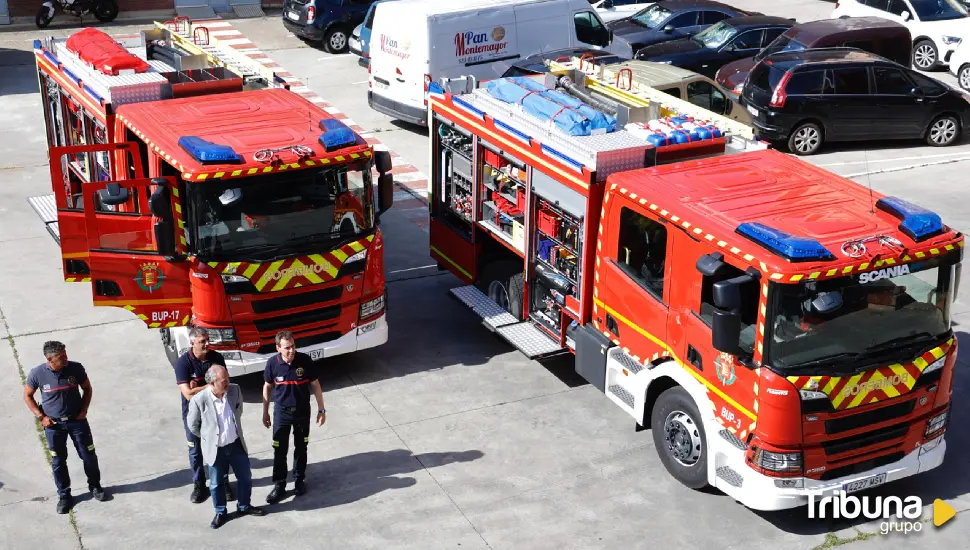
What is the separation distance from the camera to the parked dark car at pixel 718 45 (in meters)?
22.3

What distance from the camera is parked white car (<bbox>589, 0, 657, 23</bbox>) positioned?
1038 inches

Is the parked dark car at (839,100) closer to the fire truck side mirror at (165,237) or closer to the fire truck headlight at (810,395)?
the fire truck headlight at (810,395)

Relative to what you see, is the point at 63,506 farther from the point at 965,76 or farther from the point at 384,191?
the point at 965,76

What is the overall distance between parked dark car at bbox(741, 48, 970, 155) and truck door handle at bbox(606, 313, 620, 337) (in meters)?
9.60

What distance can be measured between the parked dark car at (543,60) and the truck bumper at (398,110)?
5.20ft

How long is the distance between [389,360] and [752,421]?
4.73 m

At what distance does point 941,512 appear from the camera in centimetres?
972

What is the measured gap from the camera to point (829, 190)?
990 centimetres

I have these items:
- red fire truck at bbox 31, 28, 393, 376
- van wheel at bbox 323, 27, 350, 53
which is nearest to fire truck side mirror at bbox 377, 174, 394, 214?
red fire truck at bbox 31, 28, 393, 376

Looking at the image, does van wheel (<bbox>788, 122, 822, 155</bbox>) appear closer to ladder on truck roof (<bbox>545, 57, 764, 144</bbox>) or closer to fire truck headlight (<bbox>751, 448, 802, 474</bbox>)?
ladder on truck roof (<bbox>545, 57, 764, 144</bbox>)

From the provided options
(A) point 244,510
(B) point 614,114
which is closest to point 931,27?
(B) point 614,114

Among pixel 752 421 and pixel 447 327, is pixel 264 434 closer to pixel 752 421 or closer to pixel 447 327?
pixel 447 327

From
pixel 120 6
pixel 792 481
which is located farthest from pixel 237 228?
pixel 120 6

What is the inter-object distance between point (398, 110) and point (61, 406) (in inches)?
461
